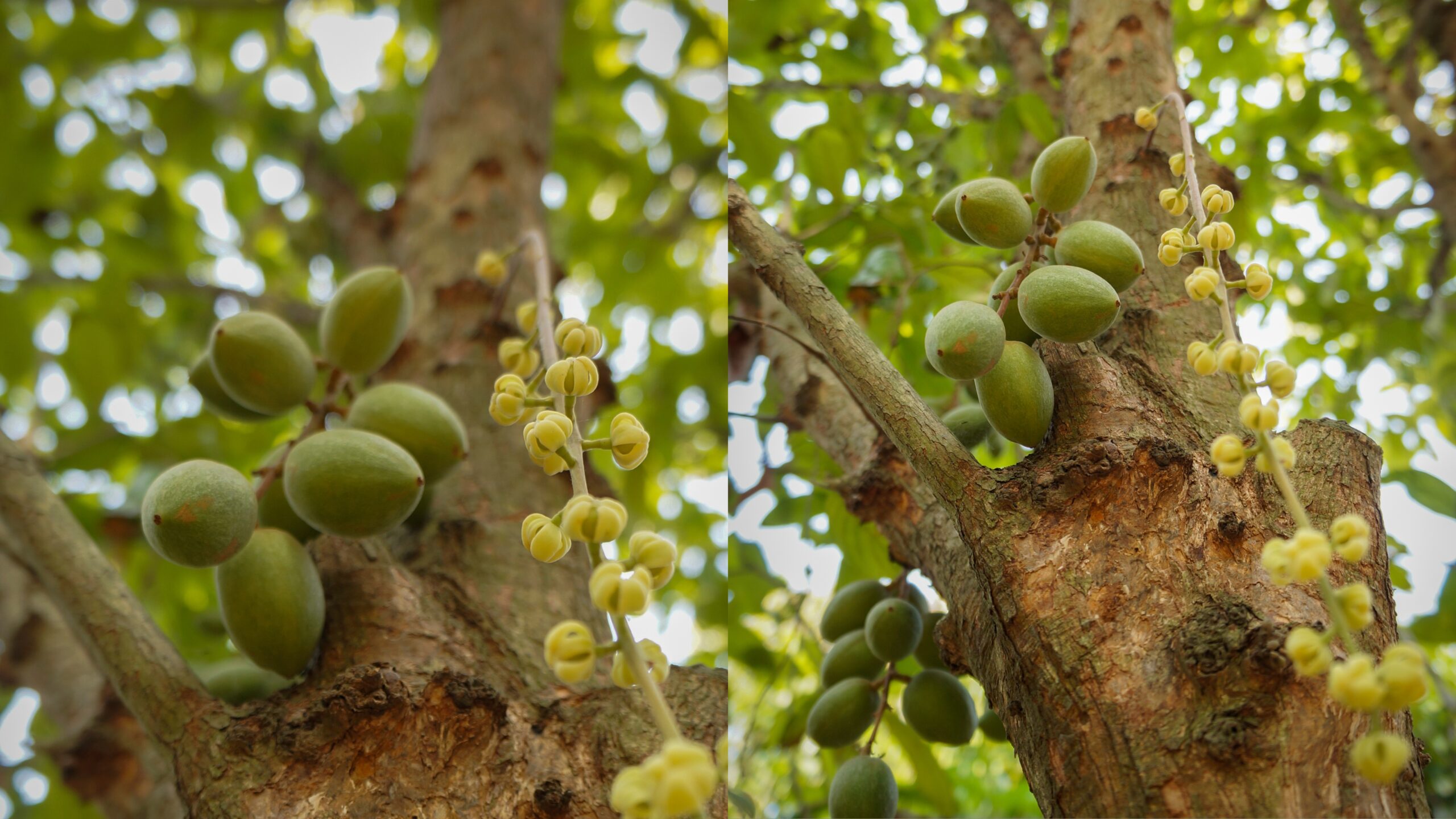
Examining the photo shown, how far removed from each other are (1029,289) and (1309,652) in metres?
0.53

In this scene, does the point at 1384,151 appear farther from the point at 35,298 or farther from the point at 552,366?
the point at 35,298

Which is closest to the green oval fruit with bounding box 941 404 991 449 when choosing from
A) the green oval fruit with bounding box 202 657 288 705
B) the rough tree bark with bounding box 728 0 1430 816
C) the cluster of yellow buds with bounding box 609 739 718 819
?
the rough tree bark with bounding box 728 0 1430 816

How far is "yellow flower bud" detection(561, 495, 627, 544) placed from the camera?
84cm

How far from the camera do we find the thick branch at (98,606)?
139 centimetres

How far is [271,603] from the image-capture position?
1379 millimetres

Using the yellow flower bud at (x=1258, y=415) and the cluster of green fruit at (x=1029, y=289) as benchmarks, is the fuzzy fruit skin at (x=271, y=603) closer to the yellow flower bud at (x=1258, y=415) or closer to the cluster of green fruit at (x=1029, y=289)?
the cluster of green fruit at (x=1029, y=289)

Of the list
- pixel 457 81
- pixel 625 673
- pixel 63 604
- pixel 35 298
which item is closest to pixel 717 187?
pixel 457 81

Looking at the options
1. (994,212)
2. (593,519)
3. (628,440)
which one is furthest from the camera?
(994,212)

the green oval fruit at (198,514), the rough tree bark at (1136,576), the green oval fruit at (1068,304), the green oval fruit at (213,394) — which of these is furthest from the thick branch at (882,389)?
the green oval fruit at (213,394)

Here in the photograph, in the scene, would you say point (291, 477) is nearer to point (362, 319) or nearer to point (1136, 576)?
point (362, 319)

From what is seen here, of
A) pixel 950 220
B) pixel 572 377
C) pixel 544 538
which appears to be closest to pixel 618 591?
pixel 544 538

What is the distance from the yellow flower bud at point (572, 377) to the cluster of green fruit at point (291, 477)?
0.48 metres

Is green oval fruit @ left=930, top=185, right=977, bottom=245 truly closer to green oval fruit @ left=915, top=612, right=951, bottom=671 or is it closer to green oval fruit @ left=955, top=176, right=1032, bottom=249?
green oval fruit @ left=955, top=176, right=1032, bottom=249

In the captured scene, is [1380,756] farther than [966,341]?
No
